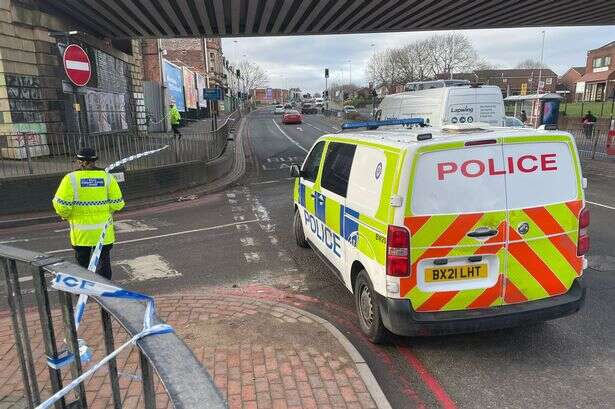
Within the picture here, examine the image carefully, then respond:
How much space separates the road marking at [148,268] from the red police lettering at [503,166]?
4.17 meters

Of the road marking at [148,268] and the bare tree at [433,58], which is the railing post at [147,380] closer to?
the road marking at [148,268]

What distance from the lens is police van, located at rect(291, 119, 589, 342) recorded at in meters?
3.85

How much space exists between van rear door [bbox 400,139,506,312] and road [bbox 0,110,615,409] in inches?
24.0

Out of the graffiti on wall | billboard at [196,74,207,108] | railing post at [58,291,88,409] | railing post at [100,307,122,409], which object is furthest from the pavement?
billboard at [196,74,207,108]

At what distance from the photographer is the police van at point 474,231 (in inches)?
151

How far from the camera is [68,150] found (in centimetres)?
1202

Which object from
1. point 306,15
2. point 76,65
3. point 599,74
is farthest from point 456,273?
point 599,74

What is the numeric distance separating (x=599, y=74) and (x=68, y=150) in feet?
258

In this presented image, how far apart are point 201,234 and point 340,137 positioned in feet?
13.8

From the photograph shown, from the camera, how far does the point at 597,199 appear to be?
11.3m

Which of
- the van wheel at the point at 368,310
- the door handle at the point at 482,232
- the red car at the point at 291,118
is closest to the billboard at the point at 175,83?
the red car at the point at 291,118

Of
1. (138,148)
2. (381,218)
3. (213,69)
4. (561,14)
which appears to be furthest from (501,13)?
(213,69)

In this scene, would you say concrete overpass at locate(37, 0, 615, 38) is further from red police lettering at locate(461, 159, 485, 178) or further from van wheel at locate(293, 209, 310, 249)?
red police lettering at locate(461, 159, 485, 178)

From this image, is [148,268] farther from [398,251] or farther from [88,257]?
[398,251]
